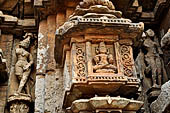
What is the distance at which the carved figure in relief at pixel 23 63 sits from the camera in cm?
397

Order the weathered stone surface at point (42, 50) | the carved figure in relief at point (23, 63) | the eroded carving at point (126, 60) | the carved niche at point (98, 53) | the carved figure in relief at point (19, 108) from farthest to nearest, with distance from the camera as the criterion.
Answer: the carved figure in relief at point (23, 63)
the weathered stone surface at point (42, 50)
the carved figure in relief at point (19, 108)
the eroded carving at point (126, 60)
the carved niche at point (98, 53)

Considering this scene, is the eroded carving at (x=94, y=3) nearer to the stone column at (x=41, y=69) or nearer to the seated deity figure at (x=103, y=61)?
the seated deity figure at (x=103, y=61)

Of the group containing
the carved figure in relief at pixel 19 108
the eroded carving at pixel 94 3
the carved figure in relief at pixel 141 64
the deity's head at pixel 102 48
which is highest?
the eroded carving at pixel 94 3

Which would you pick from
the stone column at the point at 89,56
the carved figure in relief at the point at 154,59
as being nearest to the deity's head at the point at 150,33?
the carved figure in relief at the point at 154,59

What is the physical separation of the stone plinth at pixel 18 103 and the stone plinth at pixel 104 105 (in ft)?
Answer: 3.63

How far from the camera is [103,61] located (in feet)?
10.1

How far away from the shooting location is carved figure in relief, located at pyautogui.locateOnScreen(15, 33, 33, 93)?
397 centimetres

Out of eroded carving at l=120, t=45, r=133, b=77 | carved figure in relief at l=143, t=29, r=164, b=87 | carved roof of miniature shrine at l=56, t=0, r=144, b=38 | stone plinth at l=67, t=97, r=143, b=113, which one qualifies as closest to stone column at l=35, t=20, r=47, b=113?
carved roof of miniature shrine at l=56, t=0, r=144, b=38

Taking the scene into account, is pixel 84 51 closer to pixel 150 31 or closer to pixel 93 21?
pixel 93 21

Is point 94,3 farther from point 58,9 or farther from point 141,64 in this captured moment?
point 141,64

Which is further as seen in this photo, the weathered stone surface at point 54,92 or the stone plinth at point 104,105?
the weathered stone surface at point 54,92

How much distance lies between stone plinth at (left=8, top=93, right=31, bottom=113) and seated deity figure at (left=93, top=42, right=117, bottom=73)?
49.1 inches

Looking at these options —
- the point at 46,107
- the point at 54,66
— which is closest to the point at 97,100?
the point at 46,107

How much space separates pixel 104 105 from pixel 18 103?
1455mm
